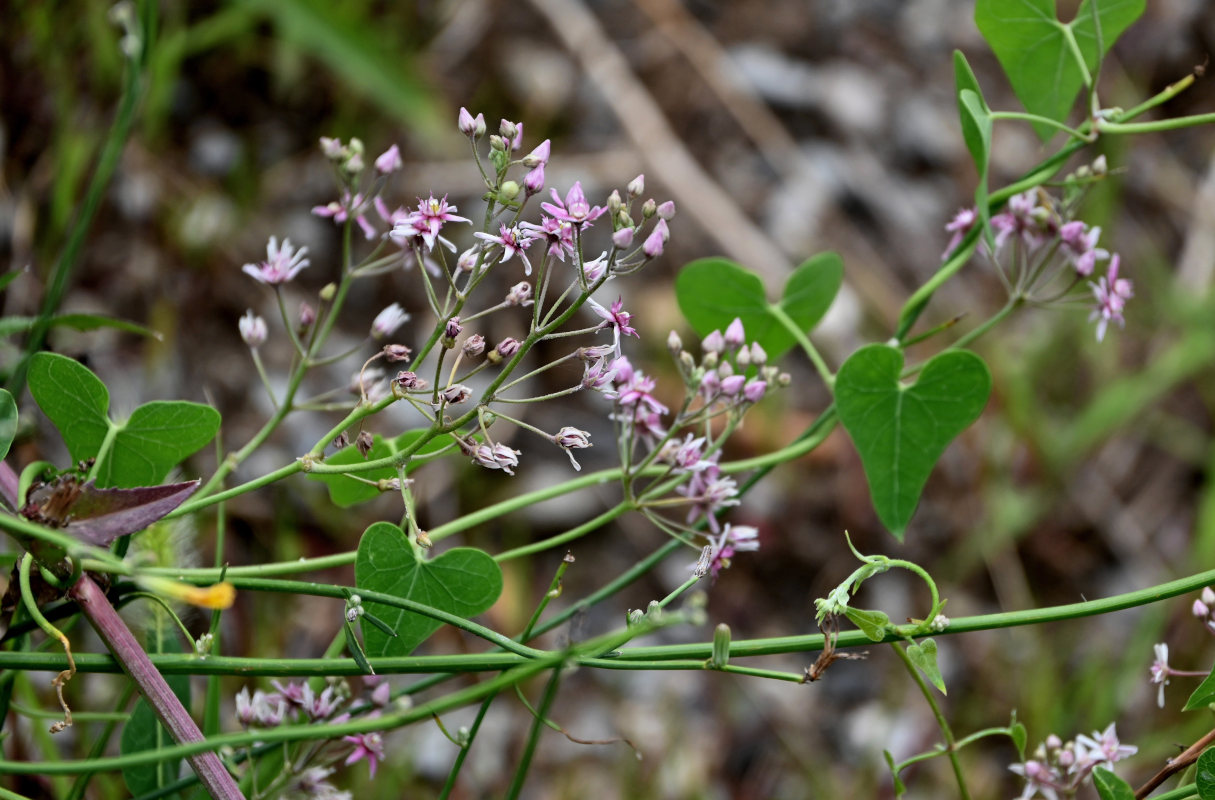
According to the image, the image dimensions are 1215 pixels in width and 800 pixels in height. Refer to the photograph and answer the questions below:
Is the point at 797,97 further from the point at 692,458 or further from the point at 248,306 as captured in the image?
the point at 692,458

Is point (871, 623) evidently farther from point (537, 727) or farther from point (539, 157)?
point (539, 157)

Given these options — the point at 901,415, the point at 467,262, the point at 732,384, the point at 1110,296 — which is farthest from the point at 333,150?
the point at 1110,296

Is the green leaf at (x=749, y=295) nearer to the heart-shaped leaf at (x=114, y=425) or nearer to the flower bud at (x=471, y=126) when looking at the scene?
the flower bud at (x=471, y=126)

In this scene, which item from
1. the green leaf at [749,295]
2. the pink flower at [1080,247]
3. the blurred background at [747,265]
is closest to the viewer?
the pink flower at [1080,247]

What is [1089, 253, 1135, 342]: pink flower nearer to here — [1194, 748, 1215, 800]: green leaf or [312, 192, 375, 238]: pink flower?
[1194, 748, 1215, 800]: green leaf

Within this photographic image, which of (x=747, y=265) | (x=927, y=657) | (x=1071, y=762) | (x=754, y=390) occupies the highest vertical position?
(x=754, y=390)

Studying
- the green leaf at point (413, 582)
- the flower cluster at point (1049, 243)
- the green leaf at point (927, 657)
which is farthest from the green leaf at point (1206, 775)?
the green leaf at point (413, 582)
